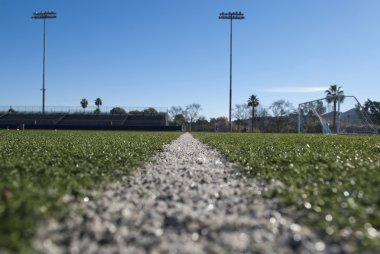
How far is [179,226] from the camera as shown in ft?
12.2

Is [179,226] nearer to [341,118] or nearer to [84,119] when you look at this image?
[341,118]

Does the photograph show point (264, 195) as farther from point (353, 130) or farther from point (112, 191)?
point (353, 130)

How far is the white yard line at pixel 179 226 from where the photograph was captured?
3.14 m

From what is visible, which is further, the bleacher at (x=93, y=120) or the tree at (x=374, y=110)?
the bleacher at (x=93, y=120)

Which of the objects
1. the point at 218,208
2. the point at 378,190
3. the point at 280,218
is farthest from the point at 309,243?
the point at 378,190

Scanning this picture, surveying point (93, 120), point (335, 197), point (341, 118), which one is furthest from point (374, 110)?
point (335, 197)

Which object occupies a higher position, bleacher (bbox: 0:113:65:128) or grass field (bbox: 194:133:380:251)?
bleacher (bbox: 0:113:65:128)

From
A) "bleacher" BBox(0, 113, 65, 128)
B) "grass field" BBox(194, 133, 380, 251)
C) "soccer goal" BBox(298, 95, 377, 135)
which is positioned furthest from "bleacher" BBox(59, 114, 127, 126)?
"grass field" BBox(194, 133, 380, 251)

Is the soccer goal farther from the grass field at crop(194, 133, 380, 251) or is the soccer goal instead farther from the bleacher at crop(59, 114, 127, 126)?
the bleacher at crop(59, 114, 127, 126)

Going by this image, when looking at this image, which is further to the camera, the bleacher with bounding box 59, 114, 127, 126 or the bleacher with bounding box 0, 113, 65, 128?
the bleacher with bounding box 59, 114, 127, 126

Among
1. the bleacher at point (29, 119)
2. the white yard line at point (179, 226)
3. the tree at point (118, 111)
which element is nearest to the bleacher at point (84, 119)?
the bleacher at point (29, 119)

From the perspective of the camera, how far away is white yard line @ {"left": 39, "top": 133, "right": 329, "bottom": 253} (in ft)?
10.3

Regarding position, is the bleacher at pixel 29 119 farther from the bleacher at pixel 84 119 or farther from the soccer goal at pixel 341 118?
the soccer goal at pixel 341 118

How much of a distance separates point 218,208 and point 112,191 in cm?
170
